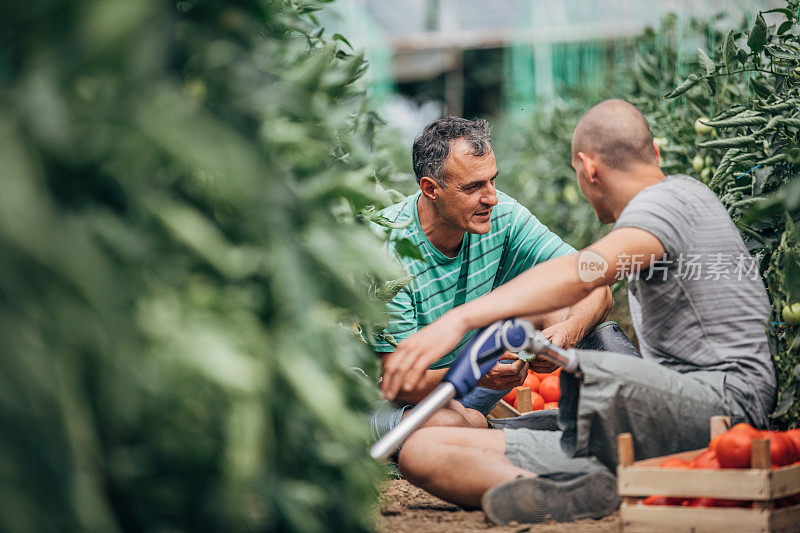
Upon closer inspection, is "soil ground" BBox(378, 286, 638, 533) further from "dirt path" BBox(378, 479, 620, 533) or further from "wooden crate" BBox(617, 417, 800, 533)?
"wooden crate" BBox(617, 417, 800, 533)

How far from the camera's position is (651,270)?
91.5 inches

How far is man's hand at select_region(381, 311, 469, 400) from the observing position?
197 cm

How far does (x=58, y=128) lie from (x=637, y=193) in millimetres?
1918

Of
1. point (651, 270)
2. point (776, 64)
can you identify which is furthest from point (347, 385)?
point (776, 64)

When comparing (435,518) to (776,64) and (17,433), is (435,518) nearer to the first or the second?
(17,433)

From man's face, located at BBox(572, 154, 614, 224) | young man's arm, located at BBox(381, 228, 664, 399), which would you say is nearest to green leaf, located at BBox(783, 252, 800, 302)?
young man's arm, located at BBox(381, 228, 664, 399)

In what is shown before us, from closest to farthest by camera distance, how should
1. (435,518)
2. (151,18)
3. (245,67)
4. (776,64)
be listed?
(151,18) < (245,67) < (435,518) < (776,64)

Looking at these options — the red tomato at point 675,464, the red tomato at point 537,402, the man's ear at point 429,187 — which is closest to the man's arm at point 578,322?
the red tomato at point 537,402

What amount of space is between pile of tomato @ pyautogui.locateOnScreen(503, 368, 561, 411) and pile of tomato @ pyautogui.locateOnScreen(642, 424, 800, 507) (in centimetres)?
138

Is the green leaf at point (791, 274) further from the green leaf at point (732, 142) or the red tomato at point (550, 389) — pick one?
the red tomato at point (550, 389)

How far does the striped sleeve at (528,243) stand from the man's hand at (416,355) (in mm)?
1524

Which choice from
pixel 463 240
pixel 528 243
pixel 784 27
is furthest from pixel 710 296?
pixel 463 240

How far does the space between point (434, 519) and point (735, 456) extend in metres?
0.89

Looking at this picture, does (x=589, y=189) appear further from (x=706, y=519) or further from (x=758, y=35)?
(x=706, y=519)
